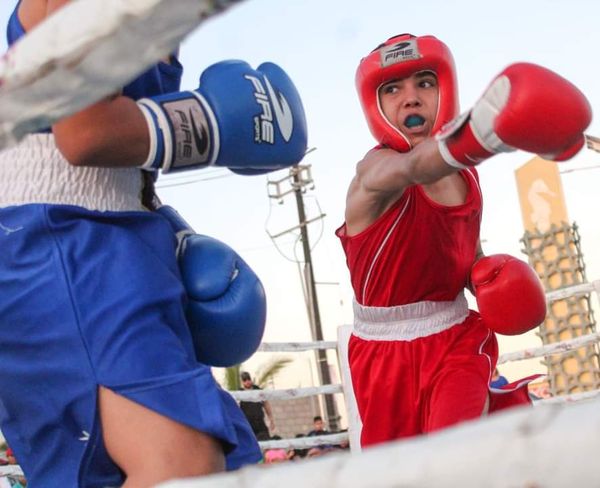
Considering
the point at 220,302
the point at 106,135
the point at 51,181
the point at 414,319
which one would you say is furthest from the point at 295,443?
the point at 106,135

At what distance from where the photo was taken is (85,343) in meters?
1.39

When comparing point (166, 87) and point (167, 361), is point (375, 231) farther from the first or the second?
point (167, 361)

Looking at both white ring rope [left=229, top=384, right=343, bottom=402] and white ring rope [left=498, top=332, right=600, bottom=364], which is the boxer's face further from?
white ring rope [left=498, top=332, right=600, bottom=364]

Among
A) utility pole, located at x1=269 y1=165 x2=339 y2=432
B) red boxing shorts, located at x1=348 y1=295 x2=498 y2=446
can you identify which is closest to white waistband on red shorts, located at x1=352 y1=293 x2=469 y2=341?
red boxing shorts, located at x1=348 y1=295 x2=498 y2=446

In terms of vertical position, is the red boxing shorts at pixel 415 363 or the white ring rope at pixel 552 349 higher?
the red boxing shorts at pixel 415 363

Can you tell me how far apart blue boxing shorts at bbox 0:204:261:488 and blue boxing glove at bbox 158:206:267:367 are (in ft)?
0.33

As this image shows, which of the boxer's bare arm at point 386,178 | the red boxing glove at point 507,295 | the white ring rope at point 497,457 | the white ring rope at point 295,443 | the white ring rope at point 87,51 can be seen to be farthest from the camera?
the white ring rope at point 295,443

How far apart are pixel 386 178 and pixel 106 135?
125cm

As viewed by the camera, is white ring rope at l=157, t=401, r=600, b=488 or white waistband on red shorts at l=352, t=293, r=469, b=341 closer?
white ring rope at l=157, t=401, r=600, b=488

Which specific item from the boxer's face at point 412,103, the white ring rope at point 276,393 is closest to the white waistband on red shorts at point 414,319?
the boxer's face at point 412,103

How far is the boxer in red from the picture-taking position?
2740 millimetres

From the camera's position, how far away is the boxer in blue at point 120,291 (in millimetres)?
1353

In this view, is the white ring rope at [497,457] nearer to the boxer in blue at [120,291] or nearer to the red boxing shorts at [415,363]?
the boxer in blue at [120,291]

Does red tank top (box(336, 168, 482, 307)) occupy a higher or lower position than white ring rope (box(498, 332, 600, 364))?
higher
